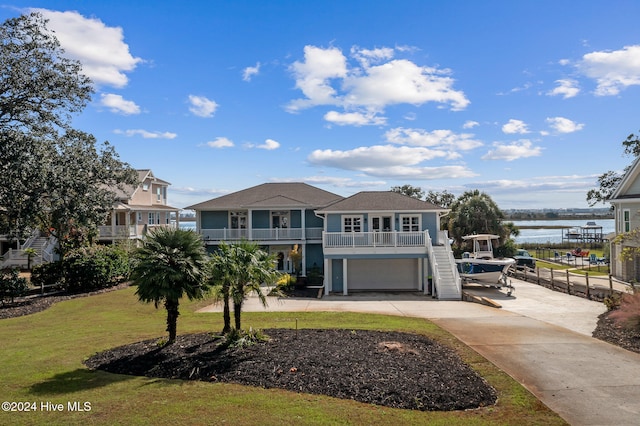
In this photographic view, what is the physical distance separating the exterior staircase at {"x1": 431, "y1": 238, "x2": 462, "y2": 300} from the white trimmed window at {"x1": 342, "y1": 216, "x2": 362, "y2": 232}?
452 cm

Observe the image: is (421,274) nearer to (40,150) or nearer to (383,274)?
(383,274)

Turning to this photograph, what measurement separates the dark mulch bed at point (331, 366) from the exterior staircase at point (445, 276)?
1073 centimetres

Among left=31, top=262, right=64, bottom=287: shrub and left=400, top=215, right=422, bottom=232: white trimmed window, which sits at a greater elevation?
left=400, top=215, right=422, bottom=232: white trimmed window

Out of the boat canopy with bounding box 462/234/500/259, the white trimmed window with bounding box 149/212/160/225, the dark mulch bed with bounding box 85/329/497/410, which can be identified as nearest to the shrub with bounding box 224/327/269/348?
the dark mulch bed with bounding box 85/329/497/410

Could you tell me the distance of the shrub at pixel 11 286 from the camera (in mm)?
18484

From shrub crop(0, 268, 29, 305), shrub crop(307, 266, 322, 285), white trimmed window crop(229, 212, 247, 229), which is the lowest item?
shrub crop(307, 266, 322, 285)

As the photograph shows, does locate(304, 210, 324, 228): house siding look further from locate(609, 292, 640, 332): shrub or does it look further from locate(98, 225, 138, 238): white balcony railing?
locate(609, 292, 640, 332): shrub

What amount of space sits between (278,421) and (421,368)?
3.47 m

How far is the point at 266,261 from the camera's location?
10.5 m

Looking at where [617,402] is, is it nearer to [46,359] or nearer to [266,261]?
[266,261]

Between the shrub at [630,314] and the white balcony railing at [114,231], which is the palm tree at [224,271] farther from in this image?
the white balcony railing at [114,231]

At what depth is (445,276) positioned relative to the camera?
73.0 ft

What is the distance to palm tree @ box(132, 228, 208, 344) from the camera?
9680 millimetres

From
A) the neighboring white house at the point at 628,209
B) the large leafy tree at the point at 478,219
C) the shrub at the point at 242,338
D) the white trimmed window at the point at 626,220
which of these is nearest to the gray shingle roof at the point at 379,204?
the neighboring white house at the point at 628,209
